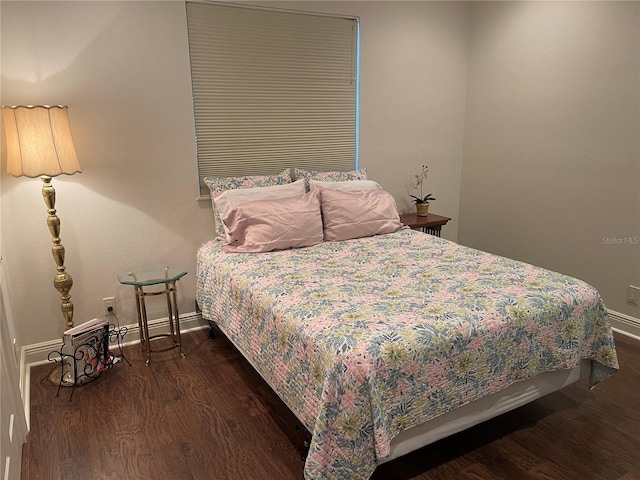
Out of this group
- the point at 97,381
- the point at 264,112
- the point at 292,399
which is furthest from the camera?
Result: the point at 264,112

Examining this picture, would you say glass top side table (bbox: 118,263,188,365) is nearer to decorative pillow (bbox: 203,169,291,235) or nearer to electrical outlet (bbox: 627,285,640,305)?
decorative pillow (bbox: 203,169,291,235)

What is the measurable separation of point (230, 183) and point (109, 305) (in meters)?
1.17

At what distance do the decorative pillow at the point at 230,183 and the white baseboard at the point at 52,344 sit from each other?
2.36ft

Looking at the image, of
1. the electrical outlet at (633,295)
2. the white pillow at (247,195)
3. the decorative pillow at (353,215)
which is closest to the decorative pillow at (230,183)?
the white pillow at (247,195)

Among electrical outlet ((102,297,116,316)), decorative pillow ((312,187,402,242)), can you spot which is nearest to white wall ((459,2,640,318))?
decorative pillow ((312,187,402,242))

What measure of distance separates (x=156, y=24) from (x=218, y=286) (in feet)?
5.67

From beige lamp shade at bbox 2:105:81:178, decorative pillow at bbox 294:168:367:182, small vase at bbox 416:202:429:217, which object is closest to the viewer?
beige lamp shade at bbox 2:105:81:178

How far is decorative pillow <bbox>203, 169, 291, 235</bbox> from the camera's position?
3207 mm

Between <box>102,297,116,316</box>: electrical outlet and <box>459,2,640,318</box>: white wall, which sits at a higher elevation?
<box>459,2,640,318</box>: white wall

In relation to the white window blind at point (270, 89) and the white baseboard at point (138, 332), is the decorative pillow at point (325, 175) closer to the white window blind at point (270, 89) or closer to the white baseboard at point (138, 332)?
the white window blind at point (270, 89)

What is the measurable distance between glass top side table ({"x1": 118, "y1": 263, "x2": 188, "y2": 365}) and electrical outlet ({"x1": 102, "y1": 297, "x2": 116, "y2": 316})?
187 mm

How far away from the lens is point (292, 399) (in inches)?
77.9

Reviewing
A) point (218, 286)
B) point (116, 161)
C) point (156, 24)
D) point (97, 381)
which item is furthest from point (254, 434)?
point (156, 24)

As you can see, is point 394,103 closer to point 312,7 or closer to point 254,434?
point 312,7
